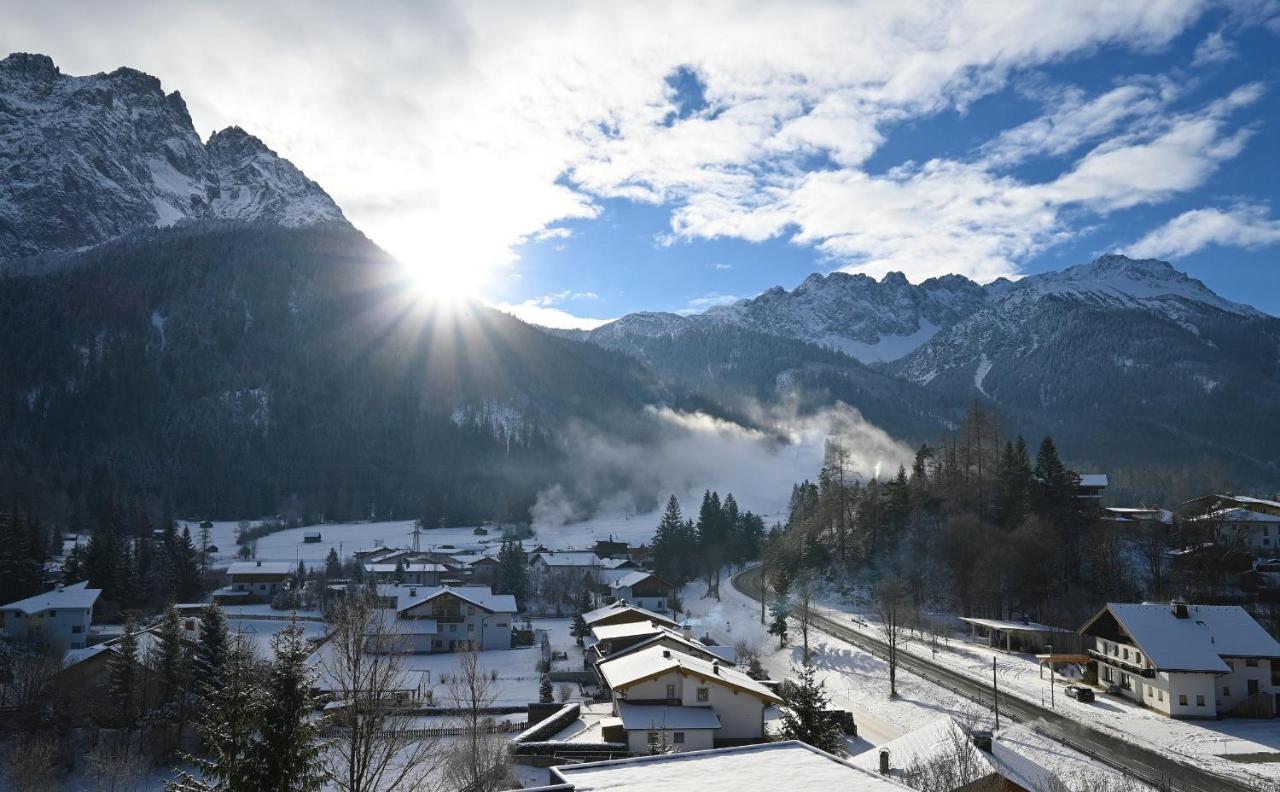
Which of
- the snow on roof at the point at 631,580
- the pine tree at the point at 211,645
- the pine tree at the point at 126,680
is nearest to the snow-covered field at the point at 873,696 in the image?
the snow on roof at the point at 631,580

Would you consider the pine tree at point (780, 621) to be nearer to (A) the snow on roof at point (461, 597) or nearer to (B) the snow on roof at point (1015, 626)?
(B) the snow on roof at point (1015, 626)

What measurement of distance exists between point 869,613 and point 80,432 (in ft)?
502

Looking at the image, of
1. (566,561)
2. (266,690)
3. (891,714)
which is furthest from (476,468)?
(266,690)

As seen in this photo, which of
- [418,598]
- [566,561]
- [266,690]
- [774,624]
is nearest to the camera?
[266,690]

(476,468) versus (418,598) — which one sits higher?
(476,468)

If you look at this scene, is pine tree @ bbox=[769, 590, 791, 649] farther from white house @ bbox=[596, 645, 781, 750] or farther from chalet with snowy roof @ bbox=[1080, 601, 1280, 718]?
white house @ bbox=[596, 645, 781, 750]

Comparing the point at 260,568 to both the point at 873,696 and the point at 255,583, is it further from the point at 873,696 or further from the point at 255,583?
the point at 873,696

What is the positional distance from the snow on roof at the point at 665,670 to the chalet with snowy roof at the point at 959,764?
278 inches

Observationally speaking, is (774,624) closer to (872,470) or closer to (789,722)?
(789,722)

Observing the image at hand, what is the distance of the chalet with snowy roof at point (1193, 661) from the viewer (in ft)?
122

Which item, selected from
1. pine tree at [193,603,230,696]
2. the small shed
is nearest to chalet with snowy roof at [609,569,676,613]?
the small shed

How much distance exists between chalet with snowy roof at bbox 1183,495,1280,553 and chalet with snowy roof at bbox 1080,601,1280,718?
2339 cm

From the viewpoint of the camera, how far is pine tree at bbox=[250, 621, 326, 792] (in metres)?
12.4

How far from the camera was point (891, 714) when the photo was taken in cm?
3922
